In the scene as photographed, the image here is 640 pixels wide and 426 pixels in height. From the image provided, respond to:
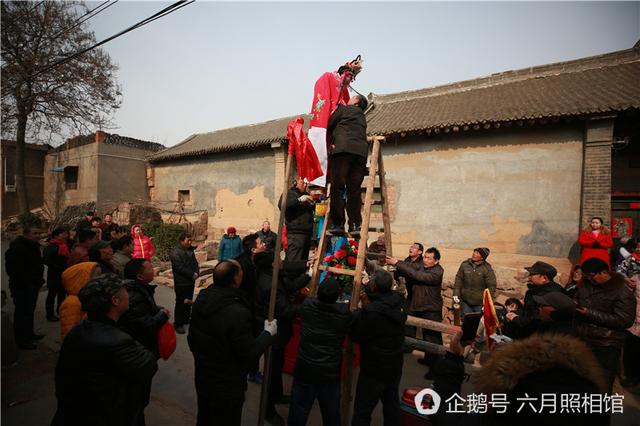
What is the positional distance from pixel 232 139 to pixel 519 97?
12713 mm

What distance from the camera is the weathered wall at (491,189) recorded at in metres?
8.16

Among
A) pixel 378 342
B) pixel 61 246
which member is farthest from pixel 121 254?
pixel 378 342

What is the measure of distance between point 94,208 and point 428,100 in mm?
16816

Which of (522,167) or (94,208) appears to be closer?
(522,167)

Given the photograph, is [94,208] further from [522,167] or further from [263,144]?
[522,167]

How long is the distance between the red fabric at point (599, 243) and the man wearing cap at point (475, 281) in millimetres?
3148

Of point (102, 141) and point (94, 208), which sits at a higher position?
point (102, 141)

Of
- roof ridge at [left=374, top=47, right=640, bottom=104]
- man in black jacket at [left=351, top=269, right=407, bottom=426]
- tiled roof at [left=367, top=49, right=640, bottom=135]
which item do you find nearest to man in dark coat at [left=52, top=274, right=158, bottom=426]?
man in black jacket at [left=351, top=269, right=407, bottom=426]

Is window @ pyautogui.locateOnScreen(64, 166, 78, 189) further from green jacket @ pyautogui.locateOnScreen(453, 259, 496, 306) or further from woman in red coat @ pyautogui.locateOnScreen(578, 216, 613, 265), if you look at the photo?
woman in red coat @ pyautogui.locateOnScreen(578, 216, 613, 265)

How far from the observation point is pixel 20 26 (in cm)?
1574

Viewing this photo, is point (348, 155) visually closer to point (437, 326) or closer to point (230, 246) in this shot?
point (437, 326)

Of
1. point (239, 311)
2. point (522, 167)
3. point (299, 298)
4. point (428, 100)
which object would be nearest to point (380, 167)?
point (299, 298)

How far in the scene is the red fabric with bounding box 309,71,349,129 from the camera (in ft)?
11.9

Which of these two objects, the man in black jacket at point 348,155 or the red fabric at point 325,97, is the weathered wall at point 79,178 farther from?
the man in black jacket at point 348,155
